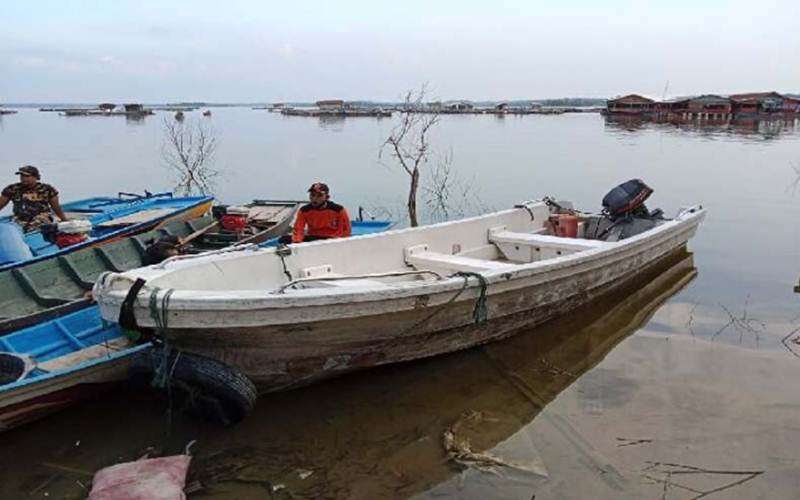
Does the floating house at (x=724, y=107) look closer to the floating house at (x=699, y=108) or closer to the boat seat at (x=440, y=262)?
the floating house at (x=699, y=108)

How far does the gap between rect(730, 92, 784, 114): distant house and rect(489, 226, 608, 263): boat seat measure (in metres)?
59.8

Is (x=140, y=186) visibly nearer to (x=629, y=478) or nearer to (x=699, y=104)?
(x=629, y=478)

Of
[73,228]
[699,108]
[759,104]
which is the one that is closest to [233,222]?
[73,228]

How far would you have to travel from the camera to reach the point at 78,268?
6.98 meters

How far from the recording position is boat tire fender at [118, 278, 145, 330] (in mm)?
4160

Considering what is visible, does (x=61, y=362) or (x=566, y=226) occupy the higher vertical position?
(x=566, y=226)

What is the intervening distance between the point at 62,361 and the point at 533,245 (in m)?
4.98

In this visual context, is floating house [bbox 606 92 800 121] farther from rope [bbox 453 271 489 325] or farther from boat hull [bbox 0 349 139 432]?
boat hull [bbox 0 349 139 432]

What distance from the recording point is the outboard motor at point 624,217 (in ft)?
29.3

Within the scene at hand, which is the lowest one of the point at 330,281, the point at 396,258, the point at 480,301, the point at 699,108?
the point at 480,301

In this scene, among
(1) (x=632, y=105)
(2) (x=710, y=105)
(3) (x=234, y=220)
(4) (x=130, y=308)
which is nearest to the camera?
(4) (x=130, y=308)

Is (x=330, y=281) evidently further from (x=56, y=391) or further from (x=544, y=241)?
(x=544, y=241)

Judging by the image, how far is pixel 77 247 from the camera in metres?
7.13

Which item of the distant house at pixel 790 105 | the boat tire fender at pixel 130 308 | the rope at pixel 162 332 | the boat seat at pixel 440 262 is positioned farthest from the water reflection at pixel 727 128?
the boat tire fender at pixel 130 308
